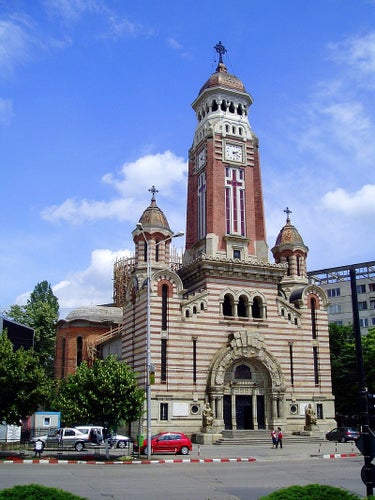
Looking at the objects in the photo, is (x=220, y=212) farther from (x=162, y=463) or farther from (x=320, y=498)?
(x=320, y=498)

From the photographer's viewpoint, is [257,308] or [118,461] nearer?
[118,461]

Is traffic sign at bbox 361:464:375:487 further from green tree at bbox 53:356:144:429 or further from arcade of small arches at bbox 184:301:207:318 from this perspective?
arcade of small arches at bbox 184:301:207:318

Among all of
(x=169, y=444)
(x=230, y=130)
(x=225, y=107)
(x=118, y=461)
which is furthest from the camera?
(x=225, y=107)

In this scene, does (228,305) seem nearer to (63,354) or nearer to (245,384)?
(245,384)

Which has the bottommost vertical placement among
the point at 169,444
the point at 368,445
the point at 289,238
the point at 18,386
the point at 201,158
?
the point at 169,444

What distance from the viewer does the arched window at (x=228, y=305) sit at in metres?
50.2

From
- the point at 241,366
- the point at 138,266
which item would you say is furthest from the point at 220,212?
the point at 241,366

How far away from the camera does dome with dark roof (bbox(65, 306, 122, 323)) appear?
225 feet

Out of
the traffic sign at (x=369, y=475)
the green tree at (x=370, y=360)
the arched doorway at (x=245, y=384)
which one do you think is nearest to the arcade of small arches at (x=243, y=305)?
the arched doorway at (x=245, y=384)

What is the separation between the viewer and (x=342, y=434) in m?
46.4

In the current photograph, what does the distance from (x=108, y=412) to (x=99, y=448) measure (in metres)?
9.59

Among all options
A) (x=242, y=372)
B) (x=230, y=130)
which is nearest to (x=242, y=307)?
(x=242, y=372)

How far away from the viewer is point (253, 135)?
2295 inches

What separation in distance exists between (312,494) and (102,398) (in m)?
24.4
